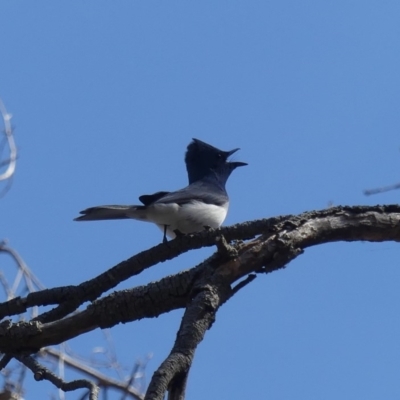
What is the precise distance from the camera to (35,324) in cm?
265

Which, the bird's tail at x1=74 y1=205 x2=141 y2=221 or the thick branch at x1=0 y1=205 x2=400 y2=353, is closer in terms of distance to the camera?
the thick branch at x1=0 y1=205 x2=400 y2=353

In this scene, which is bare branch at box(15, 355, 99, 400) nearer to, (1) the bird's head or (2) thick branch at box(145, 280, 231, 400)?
(2) thick branch at box(145, 280, 231, 400)

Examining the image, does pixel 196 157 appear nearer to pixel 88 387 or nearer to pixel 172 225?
pixel 172 225

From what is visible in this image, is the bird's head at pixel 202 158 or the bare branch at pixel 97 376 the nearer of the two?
the bare branch at pixel 97 376

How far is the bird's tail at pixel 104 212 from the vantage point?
22.1 ft

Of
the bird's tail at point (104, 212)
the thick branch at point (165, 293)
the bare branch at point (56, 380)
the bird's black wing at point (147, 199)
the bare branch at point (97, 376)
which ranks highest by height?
the bird's black wing at point (147, 199)

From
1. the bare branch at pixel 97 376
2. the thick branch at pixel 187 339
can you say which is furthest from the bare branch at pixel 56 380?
the bare branch at pixel 97 376

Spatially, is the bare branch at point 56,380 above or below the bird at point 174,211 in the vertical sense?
below

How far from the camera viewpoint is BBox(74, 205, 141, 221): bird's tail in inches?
265

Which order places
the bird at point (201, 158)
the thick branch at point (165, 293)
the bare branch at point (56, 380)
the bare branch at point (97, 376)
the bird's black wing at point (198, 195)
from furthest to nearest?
1. the bird at point (201, 158)
2. the bird's black wing at point (198, 195)
3. the bare branch at point (97, 376)
4. the thick branch at point (165, 293)
5. the bare branch at point (56, 380)

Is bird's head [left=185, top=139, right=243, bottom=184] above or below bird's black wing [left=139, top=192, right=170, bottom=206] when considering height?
above

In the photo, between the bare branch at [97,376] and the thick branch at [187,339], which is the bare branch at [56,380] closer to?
the thick branch at [187,339]

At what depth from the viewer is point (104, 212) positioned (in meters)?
6.81

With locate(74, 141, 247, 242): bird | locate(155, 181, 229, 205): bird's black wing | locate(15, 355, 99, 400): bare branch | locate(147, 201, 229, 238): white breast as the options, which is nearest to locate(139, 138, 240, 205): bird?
locate(155, 181, 229, 205): bird's black wing
